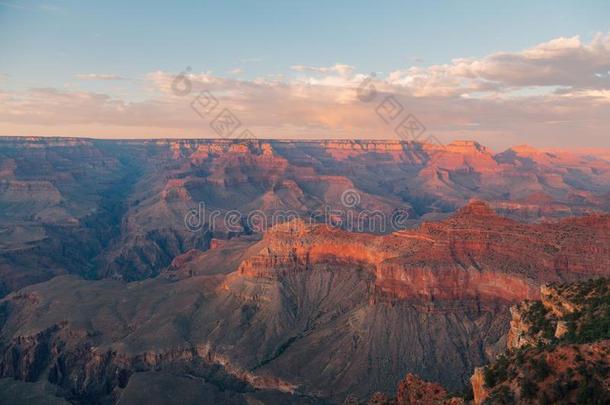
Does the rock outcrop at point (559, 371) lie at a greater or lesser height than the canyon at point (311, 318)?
greater

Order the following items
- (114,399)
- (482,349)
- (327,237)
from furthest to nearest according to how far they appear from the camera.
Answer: (327,237), (114,399), (482,349)

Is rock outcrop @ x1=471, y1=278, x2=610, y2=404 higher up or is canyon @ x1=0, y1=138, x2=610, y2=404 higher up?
rock outcrop @ x1=471, y1=278, x2=610, y2=404

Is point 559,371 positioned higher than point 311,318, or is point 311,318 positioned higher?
point 559,371

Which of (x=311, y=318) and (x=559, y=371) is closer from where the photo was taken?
(x=559, y=371)

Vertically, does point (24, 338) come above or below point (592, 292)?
below

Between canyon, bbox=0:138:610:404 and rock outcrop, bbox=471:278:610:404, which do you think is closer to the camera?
rock outcrop, bbox=471:278:610:404

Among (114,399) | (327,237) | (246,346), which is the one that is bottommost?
(114,399)

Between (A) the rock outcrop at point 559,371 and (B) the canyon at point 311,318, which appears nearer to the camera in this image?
(A) the rock outcrop at point 559,371

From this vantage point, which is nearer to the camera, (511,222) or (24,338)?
(511,222)

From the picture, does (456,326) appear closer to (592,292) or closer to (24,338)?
(592,292)

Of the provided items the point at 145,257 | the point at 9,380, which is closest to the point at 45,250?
the point at 145,257

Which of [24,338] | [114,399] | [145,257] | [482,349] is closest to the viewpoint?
[482,349]
